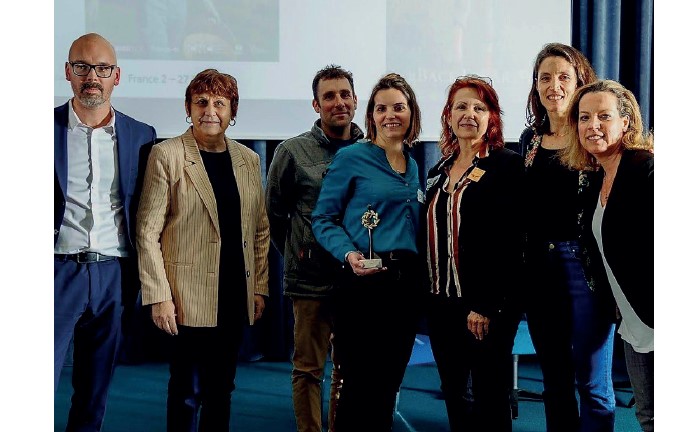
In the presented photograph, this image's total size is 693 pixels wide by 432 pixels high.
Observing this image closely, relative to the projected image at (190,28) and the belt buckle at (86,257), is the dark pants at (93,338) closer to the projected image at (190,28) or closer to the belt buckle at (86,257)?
the belt buckle at (86,257)

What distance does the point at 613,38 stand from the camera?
15.3 feet

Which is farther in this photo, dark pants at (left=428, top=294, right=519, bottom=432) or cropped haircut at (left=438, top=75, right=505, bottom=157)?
cropped haircut at (left=438, top=75, right=505, bottom=157)

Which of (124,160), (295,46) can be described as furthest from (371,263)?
(295,46)

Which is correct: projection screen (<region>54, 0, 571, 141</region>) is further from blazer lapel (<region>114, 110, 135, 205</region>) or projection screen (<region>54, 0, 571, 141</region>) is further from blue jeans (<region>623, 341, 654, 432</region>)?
blue jeans (<region>623, 341, 654, 432</region>)

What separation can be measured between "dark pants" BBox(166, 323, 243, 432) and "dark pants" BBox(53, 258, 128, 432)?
0.68ft

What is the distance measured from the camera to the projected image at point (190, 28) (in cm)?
418

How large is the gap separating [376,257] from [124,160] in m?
0.86

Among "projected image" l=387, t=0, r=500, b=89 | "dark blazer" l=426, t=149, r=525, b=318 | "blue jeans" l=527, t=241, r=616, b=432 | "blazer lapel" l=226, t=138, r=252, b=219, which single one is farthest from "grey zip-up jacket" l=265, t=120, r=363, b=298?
"projected image" l=387, t=0, r=500, b=89

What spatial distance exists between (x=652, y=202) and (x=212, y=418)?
150cm

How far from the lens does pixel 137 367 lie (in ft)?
15.7

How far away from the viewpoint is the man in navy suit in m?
2.66

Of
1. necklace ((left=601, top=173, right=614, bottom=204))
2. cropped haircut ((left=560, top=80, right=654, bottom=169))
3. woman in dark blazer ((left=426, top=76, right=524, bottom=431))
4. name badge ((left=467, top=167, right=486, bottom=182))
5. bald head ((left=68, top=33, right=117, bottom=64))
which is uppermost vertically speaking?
bald head ((left=68, top=33, right=117, bottom=64))

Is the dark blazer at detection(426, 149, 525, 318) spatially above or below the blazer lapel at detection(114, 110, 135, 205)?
below

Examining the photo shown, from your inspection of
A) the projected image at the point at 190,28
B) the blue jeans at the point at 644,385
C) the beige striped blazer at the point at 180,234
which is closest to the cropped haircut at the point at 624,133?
the blue jeans at the point at 644,385
